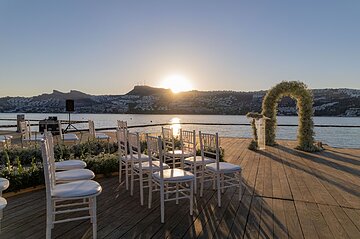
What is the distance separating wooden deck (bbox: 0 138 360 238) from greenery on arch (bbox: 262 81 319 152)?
3.41 meters

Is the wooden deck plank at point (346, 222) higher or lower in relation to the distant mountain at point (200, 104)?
lower

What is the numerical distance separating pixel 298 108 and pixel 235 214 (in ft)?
21.5

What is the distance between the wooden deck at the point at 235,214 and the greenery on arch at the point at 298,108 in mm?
3407

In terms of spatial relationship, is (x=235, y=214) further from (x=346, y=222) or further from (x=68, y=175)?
(x=68, y=175)

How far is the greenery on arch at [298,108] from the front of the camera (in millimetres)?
8055

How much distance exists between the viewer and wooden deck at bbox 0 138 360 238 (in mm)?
2537

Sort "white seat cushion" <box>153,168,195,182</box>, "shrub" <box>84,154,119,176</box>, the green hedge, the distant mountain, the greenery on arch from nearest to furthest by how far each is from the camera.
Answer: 1. "white seat cushion" <box>153,168,195,182</box>
2. "shrub" <box>84,154,119,176</box>
3. the green hedge
4. the greenery on arch
5. the distant mountain

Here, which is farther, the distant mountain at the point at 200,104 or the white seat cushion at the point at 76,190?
the distant mountain at the point at 200,104

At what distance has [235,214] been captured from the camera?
302cm

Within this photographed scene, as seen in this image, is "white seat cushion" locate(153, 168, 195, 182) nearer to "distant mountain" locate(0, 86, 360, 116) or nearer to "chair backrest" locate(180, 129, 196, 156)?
"chair backrest" locate(180, 129, 196, 156)

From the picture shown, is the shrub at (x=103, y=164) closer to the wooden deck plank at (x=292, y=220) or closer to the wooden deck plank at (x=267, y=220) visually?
the wooden deck plank at (x=267, y=220)

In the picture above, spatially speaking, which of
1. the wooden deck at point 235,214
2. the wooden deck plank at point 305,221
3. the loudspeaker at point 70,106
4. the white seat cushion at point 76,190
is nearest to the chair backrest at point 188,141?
the wooden deck at point 235,214

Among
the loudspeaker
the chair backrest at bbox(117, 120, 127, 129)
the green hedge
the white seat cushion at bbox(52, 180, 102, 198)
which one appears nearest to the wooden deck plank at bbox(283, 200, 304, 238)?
the white seat cushion at bbox(52, 180, 102, 198)

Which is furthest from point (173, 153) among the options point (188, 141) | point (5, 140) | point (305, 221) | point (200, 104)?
point (200, 104)
